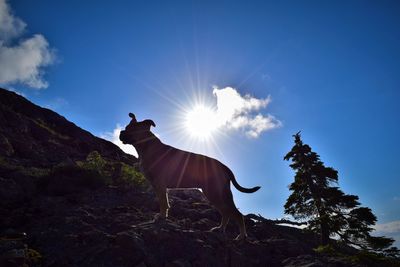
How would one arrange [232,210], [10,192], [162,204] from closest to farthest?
[232,210] < [162,204] < [10,192]

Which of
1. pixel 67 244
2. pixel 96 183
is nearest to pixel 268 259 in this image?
pixel 67 244

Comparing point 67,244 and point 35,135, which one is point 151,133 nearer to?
point 67,244

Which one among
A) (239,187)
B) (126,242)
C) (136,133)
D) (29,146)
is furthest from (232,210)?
(29,146)

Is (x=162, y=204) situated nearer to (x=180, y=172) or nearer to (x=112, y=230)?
(x=180, y=172)

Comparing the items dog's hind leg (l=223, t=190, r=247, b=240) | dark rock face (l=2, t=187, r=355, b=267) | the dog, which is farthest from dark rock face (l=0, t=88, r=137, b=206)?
dog's hind leg (l=223, t=190, r=247, b=240)

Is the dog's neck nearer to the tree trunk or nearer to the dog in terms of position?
the dog

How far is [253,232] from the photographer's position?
9664mm

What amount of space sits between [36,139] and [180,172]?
1619 cm

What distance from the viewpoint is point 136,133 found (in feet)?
30.0

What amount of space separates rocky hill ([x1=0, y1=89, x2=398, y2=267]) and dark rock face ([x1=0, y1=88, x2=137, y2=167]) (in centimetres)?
233

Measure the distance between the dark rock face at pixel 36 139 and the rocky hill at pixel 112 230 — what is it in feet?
7.63

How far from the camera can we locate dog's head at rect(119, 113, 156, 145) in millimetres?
9047

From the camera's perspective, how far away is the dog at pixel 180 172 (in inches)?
315

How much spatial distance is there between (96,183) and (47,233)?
219 inches
